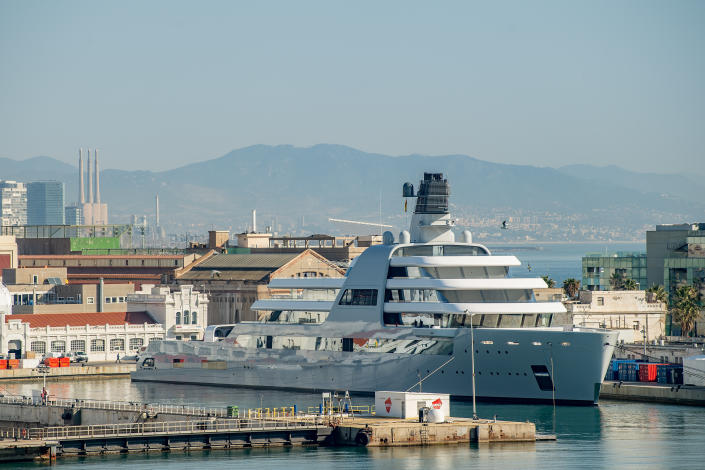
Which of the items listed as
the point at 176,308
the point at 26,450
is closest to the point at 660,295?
the point at 176,308

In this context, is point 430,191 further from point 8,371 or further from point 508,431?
point 8,371

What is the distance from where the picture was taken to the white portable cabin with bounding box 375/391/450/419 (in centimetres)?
5934

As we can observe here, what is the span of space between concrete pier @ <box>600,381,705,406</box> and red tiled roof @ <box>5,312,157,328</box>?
40859mm

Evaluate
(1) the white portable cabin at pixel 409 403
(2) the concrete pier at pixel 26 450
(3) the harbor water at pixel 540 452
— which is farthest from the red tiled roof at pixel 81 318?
(1) the white portable cabin at pixel 409 403

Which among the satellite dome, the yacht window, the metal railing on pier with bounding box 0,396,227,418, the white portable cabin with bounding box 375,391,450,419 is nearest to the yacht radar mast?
the yacht window

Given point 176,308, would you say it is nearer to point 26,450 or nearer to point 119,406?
point 119,406

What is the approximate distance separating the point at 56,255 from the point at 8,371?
196 ft

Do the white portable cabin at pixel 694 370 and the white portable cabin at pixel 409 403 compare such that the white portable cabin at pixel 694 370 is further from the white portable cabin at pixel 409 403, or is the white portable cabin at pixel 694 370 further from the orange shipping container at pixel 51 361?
the orange shipping container at pixel 51 361

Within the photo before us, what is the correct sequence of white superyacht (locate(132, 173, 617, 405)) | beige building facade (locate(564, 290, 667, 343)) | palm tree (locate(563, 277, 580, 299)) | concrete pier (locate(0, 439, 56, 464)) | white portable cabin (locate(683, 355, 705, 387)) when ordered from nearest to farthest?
concrete pier (locate(0, 439, 56, 464)) → white superyacht (locate(132, 173, 617, 405)) → white portable cabin (locate(683, 355, 705, 387)) → beige building facade (locate(564, 290, 667, 343)) → palm tree (locate(563, 277, 580, 299))

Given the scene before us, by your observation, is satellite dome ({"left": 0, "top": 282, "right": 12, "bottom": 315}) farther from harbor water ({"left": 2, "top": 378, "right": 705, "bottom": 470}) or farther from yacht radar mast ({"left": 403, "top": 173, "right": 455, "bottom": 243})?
harbor water ({"left": 2, "top": 378, "right": 705, "bottom": 470})

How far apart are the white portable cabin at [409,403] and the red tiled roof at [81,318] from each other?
151 feet

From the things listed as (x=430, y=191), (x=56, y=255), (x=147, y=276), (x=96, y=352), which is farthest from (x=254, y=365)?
(x=56, y=255)

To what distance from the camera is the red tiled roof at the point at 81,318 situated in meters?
102

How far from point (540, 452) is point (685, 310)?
1857 inches
